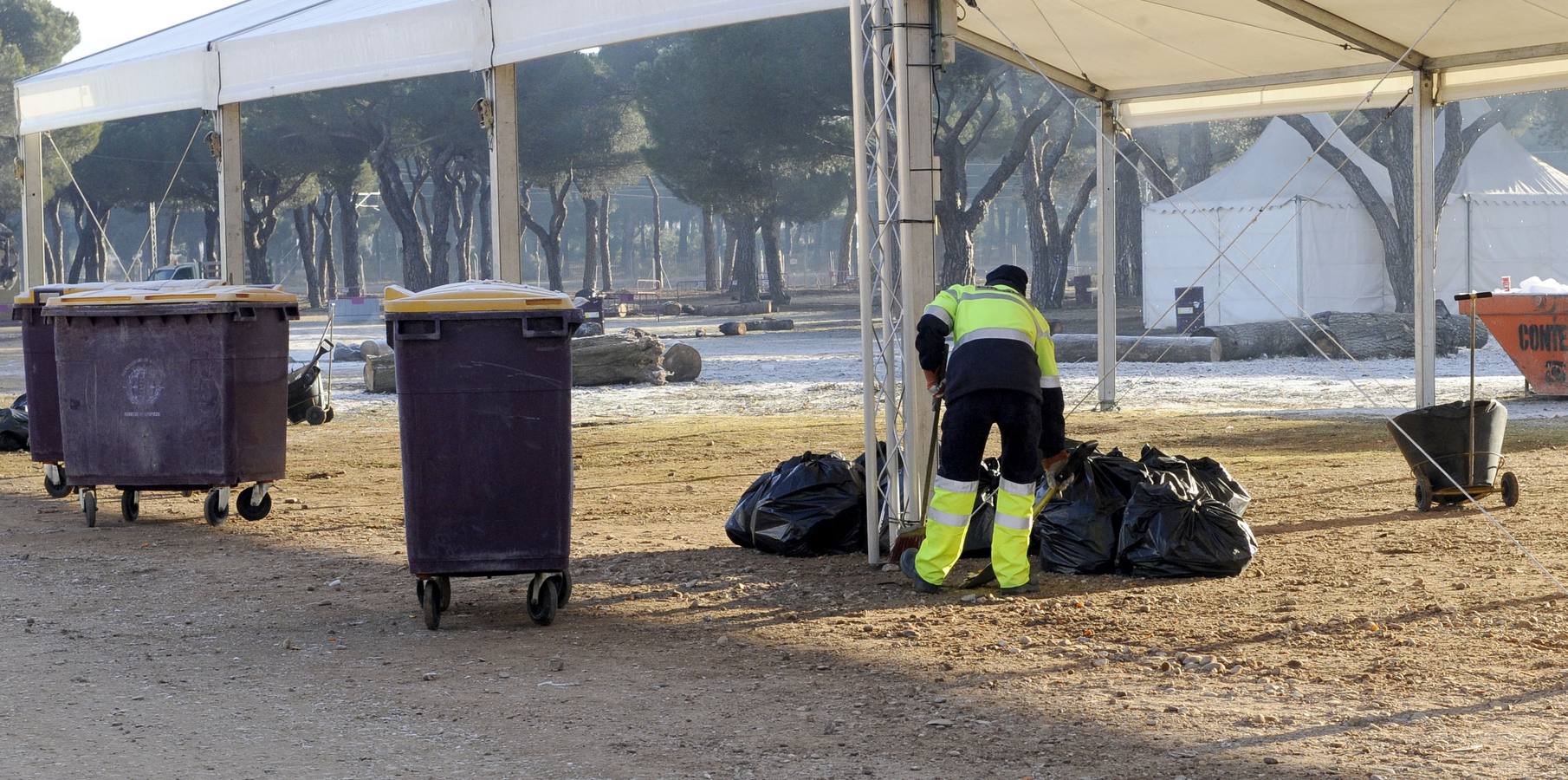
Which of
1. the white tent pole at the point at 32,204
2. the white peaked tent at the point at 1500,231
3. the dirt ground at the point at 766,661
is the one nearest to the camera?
the dirt ground at the point at 766,661

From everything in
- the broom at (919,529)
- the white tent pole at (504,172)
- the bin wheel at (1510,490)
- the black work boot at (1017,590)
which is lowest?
the black work boot at (1017,590)

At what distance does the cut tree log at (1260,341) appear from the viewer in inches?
886

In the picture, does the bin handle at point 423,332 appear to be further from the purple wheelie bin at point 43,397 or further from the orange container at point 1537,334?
the orange container at point 1537,334

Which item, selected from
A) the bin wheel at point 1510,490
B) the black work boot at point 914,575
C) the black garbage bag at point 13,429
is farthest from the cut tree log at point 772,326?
the black work boot at point 914,575

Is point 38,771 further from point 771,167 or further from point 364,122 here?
point 364,122

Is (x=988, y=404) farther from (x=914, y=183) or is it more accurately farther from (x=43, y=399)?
(x=43, y=399)

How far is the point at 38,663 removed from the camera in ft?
19.3

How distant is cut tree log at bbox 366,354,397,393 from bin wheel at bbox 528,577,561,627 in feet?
41.2

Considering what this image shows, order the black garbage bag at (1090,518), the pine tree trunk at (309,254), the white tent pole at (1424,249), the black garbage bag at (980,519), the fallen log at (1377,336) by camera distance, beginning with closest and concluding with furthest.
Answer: the black garbage bag at (1090,518)
the black garbage bag at (980,519)
the white tent pole at (1424,249)
the fallen log at (1377,336)
the pine tree trunk at (309,254)

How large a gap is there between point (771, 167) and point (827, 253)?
60615 mm

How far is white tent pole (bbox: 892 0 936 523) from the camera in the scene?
7383 millimetres

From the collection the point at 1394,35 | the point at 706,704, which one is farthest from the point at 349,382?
the point at 706,704

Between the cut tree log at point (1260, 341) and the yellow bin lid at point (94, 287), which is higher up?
the yellow bin lid at point (94, 287)

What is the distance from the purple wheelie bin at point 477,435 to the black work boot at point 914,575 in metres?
1.61
